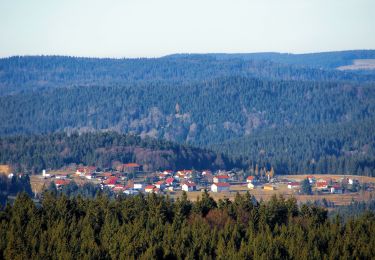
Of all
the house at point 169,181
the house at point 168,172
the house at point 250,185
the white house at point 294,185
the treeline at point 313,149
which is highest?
the house at point 169,181

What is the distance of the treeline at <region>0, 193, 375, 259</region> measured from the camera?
5412 centimetres

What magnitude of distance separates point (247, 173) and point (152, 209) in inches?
2952

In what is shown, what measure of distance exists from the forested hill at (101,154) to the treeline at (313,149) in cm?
884

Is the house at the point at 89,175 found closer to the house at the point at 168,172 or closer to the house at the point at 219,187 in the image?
the house at the point at 168,172

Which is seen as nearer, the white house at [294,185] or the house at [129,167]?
the white house at [294,185]

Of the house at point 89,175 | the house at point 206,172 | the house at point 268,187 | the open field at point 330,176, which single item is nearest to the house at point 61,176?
the house at point 89,175

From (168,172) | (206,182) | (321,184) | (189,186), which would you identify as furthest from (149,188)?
(321,184)

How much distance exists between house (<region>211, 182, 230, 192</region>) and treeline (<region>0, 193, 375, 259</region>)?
4995 cm

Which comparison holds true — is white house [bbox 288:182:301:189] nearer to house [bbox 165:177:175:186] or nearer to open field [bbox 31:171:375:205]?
open field [bbox 31:171:375:205]

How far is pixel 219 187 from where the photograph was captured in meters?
123

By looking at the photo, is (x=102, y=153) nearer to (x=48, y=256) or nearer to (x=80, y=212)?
(x=80, y=212)

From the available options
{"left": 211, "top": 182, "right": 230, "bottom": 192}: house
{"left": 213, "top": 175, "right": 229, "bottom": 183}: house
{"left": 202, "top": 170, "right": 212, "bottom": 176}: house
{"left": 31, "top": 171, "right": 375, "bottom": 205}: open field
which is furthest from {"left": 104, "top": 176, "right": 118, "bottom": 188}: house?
{"left": 202, "top": 170, "right": 212, "bottom": 176}: house

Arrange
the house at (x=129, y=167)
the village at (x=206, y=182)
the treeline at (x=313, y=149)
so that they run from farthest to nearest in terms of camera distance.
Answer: the treeline at (x=313, y=149) → the house at (x=129, y=167) → the village at (x=206, y=182)

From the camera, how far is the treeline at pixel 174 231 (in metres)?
54.1
